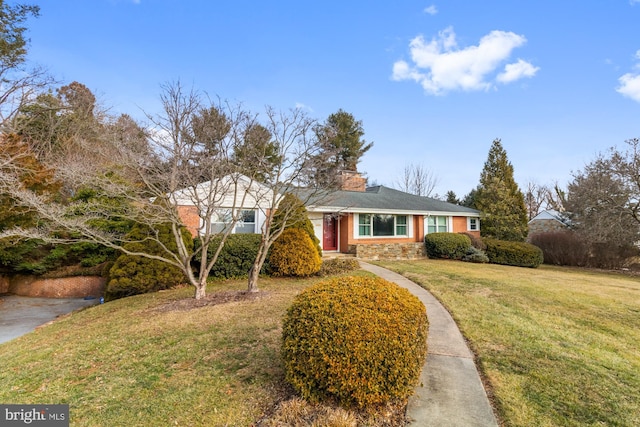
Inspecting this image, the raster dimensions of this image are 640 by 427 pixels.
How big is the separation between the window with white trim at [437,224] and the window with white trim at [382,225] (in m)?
1.75

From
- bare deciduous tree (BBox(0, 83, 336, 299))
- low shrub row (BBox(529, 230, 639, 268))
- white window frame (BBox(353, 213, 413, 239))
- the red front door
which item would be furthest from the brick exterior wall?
low shrub row (BBox(529, 230, 639, 268))

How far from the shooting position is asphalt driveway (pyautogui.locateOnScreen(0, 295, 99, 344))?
7.90 metres

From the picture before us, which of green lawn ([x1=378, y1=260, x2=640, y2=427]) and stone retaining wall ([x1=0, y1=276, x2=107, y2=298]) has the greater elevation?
green lawn ([x1=378, y1=260, x2=640, y2=427])

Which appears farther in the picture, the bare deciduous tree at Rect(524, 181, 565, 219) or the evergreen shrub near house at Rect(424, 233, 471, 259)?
the bare deciduous tree at Rect(524, 181, 565, 219)

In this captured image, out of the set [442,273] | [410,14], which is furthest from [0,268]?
[410,14]

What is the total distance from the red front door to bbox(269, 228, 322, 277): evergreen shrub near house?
6413 millimetres

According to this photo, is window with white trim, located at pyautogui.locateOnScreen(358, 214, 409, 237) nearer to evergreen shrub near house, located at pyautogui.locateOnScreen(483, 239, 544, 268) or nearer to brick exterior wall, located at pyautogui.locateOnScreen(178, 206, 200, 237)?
evergreen shrub near house, located at pyautogui.locateOnScreen(483, 239, 544, 268)

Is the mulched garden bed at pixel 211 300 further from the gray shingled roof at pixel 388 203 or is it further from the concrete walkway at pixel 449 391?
the gray shingled roof at pixel 388 203

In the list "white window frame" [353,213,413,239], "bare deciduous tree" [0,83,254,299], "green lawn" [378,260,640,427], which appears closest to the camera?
"green lawn" [378,260,640,427]

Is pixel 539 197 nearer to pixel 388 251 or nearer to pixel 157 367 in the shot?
pixel 388 251

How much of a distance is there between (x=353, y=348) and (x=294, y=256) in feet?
25.2

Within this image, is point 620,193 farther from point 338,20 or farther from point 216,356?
point 216,356

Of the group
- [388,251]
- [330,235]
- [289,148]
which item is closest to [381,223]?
[388,251]

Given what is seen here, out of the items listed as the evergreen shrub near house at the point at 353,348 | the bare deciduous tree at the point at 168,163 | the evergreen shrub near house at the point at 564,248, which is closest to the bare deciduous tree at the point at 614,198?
the evergreen shrub near house at the point at 564,248
